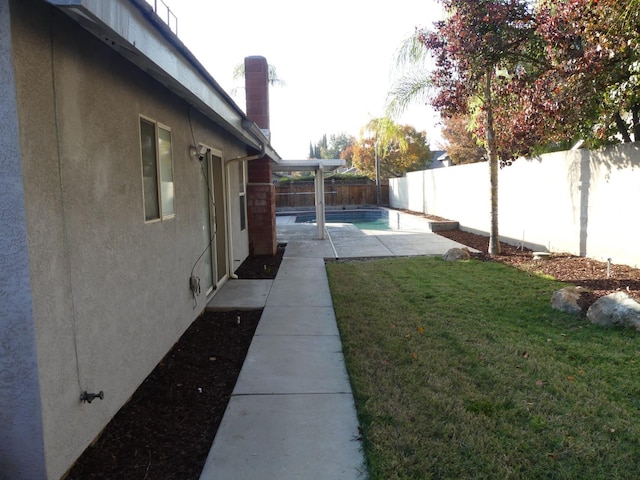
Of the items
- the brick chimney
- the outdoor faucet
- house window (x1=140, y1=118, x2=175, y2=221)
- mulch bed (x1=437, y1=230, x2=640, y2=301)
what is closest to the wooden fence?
the brick chimney

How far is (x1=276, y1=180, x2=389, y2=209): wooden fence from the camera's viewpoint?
31438 millimetres

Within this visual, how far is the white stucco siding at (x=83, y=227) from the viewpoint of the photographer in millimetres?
2484

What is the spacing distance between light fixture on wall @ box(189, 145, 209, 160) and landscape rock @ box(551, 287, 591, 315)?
495 cm

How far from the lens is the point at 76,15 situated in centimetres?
242

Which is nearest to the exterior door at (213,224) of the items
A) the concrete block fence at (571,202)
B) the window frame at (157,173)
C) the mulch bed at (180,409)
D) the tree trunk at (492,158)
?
the mulch bed at (180,409)

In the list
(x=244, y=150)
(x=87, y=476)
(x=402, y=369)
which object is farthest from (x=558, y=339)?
(x=244, y=150)

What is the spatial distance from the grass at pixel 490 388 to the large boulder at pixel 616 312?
0.44 ft

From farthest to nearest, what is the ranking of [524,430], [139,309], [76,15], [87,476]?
[139,309]
[524,430]
[87,476]
[76,15]

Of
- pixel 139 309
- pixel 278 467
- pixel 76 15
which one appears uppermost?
pixel 76 15

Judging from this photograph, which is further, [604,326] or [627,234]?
[627,234]

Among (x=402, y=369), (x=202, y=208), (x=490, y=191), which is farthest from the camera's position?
(x=490, y=191)

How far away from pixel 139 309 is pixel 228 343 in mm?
1534

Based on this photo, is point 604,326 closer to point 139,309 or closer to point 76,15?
point 139,309

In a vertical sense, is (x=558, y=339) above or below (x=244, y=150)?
below
